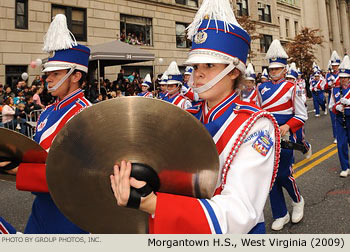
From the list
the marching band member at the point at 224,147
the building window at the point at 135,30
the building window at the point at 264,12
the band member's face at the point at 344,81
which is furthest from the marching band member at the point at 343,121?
the building window at the point at 264,12

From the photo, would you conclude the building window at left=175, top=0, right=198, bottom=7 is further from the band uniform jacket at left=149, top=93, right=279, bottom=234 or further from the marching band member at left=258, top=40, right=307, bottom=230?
the band uniform jacket at left=149, top=93, right=279, bottom=234

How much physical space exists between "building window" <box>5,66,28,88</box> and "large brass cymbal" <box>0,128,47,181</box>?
17198mm

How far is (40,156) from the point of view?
2.07 meters

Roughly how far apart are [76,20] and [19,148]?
66.0 ft

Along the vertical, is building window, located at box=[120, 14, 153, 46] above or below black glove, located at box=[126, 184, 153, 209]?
above

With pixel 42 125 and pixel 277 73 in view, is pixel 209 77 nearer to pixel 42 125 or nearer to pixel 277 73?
pixel 42 125

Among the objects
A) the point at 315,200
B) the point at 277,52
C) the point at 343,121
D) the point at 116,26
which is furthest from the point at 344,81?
the point at 116,26

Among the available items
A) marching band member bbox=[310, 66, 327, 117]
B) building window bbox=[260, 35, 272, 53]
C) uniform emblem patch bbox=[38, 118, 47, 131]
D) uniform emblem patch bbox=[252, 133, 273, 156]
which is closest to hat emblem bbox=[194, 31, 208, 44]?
uniform emblem patch bbox=[252, 133, 273, 156]

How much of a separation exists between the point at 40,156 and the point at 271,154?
4.88 feet

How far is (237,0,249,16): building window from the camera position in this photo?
105 feet

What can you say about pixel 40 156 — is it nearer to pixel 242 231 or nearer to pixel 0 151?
pixel 0 151

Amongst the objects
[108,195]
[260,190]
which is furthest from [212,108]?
[108,195]

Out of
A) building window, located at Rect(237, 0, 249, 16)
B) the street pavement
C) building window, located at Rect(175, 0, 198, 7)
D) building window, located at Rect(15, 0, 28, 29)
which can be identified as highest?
building window, located at Rect(237, 0, 249, 16)

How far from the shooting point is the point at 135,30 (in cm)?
2292
